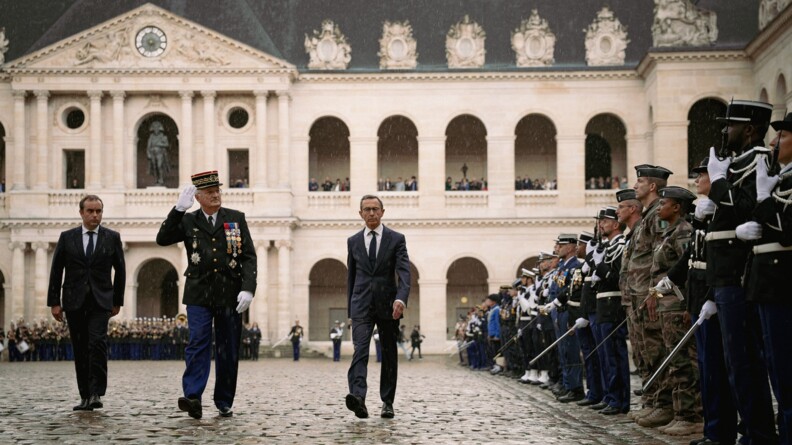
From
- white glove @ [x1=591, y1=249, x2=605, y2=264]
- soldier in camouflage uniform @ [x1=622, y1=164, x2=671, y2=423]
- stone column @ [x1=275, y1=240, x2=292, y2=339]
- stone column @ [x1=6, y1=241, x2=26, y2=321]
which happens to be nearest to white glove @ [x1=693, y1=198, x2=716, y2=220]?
soldier in camouflage uniform @ [x1=622, y1=164, x2=671, y2=423]

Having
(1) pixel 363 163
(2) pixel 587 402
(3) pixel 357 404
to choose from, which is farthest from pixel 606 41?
(3) pixel 357 404

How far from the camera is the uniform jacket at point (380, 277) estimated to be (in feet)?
37.5

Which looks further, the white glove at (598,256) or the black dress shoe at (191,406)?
the white glove at (598,256)

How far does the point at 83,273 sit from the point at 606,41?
35.7 metres

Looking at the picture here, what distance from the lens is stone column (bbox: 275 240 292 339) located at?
143 feet

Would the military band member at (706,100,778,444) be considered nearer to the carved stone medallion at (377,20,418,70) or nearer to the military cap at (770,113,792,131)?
the military cap at (770,113,792,131)

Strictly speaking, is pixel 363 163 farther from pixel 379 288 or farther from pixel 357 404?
pixel 357 404

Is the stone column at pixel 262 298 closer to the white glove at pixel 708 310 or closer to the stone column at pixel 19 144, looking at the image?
the stone column at pixel 19 144

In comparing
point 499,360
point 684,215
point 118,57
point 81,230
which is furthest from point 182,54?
point 684,215

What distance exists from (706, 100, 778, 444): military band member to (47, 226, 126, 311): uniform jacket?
6.23 meters

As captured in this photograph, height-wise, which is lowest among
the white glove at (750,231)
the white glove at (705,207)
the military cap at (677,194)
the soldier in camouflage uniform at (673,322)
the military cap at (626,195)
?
the soldier in camouflage uniform at (673,322)

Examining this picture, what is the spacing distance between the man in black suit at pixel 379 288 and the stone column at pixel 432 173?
33.4 m

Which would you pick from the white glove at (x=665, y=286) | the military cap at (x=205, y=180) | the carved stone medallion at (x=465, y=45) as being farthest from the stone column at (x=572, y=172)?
the white glove at (x=665, y=286)

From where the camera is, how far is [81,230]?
11984 mm
